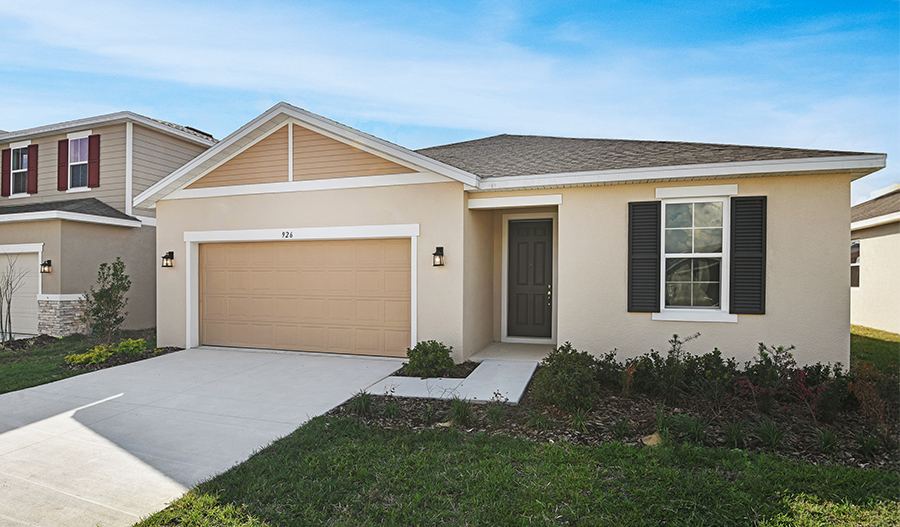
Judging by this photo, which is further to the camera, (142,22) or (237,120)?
(237,120)

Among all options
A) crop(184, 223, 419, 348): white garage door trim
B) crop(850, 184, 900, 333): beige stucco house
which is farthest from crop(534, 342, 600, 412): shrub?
crop(850, 184, 900, 333): beige stucco house

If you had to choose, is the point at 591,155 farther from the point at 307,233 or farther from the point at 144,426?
the point at 144,426

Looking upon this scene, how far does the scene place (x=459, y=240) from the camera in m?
7.98

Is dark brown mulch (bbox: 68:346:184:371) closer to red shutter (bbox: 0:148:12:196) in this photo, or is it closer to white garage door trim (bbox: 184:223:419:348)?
white garage door trim (bbox: 184:223:419:348)

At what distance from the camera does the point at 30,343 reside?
10.6m

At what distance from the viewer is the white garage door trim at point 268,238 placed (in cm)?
828

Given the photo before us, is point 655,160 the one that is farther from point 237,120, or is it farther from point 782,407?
point 237,120

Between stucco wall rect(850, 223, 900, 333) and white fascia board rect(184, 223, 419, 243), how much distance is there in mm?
12092

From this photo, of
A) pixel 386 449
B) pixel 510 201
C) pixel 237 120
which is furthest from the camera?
pixel 237 120

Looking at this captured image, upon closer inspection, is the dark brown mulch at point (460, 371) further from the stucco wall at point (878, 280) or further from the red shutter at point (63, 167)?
the red shutter at point (63, 167)

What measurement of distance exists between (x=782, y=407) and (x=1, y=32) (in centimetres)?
1226

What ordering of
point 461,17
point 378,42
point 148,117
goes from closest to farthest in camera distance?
point 461,17 < point 378,42 < point 148,117

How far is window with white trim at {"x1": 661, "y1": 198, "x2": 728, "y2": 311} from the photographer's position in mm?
7223

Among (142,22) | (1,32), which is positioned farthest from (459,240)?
(1,32)
